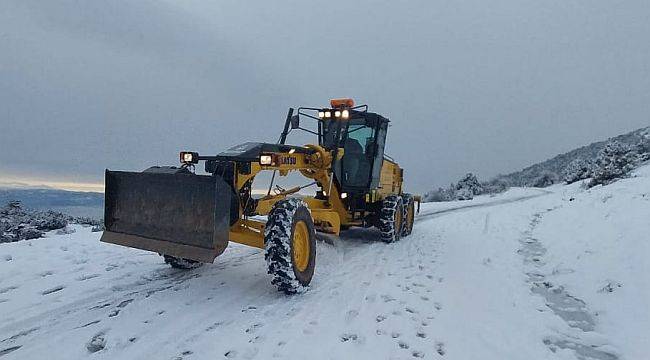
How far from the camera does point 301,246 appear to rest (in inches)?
234

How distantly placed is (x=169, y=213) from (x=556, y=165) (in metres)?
62.8

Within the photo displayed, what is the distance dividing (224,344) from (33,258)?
4.62 meters

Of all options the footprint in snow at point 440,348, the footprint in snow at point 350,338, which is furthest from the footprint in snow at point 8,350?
the footprint in snow at point 440,348

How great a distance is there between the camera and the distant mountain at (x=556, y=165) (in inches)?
1617

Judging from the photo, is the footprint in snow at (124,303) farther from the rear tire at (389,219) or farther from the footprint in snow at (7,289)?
the rear tire at (389,219)

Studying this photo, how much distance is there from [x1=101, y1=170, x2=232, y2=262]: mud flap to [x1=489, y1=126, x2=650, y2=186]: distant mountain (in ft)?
114

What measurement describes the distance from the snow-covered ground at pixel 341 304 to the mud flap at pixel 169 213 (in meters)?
0.70

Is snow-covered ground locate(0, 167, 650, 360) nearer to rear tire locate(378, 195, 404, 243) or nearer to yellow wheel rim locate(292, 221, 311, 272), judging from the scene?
yellow wheel rim locate(292, 221, 311, 272)

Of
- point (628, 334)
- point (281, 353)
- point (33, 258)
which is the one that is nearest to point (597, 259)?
point (628, 334)

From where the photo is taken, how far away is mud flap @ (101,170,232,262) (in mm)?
4941

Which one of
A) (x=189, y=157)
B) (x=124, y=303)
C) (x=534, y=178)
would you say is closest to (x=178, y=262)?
(x=124, y=303)

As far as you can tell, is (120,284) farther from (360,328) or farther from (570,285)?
(570,285)

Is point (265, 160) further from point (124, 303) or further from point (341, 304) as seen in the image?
point (124, 303)

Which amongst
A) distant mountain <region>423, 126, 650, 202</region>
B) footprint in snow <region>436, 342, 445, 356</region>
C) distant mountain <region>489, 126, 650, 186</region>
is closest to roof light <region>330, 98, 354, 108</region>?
footprint in snow <region>436, 342, 445, 356</region>
